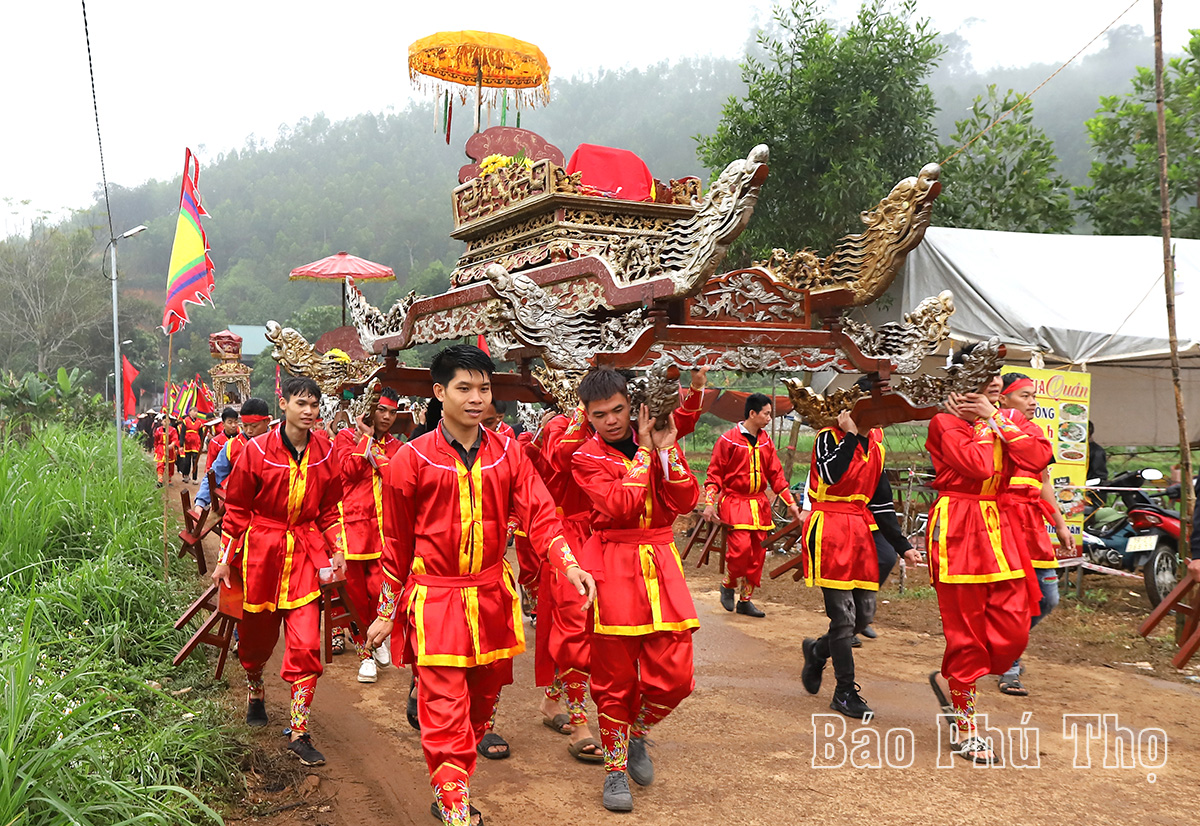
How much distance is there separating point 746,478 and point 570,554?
469 centimetres

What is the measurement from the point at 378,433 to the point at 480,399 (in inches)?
110

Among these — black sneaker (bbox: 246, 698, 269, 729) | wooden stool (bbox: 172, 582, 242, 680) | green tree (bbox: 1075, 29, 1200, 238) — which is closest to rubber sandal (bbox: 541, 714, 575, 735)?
→ black sneaker (bbox: 246, 698, 269, 729)

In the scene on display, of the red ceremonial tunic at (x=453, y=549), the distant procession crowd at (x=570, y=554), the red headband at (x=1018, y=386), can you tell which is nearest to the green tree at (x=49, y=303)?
the distant procession crowd at (x=570, y=554)

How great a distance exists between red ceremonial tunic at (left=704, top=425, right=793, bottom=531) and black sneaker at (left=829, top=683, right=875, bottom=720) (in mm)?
2679

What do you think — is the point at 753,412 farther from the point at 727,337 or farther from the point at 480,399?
the point at 480,399

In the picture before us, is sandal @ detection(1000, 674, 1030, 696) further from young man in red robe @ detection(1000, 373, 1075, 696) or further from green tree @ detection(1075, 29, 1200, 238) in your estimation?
green tree @ detection(1075, 29, 1200, 238)

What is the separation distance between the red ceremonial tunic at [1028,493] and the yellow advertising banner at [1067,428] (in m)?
2.30

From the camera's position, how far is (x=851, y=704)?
5348 millimetres

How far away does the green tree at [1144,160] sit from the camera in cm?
1216

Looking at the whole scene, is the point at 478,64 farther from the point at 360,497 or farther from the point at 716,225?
the point at 716,225

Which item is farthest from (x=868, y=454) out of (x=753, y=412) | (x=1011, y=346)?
(x=1011, y=346)

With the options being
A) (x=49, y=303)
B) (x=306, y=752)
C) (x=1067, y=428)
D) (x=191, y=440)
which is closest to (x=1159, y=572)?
(x=1067, y=428)

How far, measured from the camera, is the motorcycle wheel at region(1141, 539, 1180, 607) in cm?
775

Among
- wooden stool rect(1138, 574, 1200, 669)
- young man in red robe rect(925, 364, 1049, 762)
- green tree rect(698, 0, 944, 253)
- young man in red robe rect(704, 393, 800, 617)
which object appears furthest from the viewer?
green tree rect(698, 0, 944, 253)
